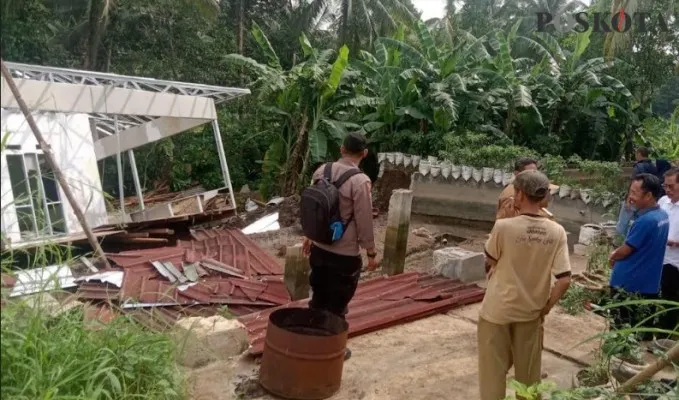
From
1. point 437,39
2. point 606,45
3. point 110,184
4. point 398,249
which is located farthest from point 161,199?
point 437,39

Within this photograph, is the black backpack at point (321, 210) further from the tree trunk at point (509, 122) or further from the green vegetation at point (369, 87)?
the tree trunk at point (509, 122)

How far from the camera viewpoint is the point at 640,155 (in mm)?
8039

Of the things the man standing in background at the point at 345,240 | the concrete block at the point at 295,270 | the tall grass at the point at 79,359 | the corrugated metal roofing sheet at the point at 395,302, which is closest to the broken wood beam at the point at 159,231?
the concrete block at the point at 295,270

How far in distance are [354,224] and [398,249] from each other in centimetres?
357

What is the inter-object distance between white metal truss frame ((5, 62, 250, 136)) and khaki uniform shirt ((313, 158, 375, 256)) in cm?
572

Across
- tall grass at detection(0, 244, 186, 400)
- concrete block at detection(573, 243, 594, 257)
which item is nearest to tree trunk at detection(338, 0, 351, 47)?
concrete block at detection(573, 243, 594, 257)

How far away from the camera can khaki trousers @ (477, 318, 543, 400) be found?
3393 mm

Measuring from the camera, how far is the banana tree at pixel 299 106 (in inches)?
552

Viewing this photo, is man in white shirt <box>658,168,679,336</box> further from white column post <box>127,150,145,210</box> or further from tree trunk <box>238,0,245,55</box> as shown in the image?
tree trunk <box>238,0,245,55</box>

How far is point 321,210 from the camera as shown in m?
4.00

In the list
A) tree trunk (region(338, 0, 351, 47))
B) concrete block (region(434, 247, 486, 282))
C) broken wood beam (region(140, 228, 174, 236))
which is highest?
tree trunk (region(338, 0, 351, 47))

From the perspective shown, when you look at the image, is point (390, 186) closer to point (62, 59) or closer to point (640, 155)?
point (640, 155)

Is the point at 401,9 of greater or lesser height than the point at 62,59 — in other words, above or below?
above

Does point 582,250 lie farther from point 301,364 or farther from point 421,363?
point 301,364
